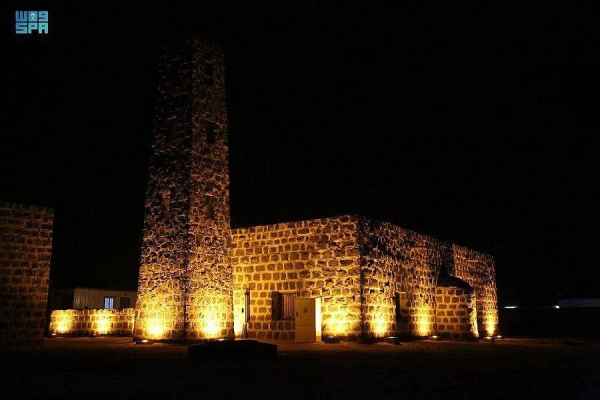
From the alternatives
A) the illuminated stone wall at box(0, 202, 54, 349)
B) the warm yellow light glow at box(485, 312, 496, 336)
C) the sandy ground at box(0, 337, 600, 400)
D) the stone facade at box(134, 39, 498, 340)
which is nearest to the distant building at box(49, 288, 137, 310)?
the stone facade at box(134, 39, 498, 340)

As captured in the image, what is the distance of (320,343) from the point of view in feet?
49.6

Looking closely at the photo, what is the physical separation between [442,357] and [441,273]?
8.95 m

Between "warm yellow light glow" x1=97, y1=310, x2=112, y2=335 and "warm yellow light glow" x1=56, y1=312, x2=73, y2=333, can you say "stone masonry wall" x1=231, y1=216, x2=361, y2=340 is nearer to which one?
"warm yellow light glow" x1=97, y1=310, x2=112, y2=335

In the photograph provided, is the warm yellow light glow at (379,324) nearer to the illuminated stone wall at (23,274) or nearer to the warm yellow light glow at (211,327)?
the warm yellow light glow at (211,327)

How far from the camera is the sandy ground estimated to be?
6.38m

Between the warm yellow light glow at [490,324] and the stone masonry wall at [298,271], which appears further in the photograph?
the warm yellow light glow at [490,324]

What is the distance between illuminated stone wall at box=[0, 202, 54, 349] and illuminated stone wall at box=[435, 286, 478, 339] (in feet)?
39.7

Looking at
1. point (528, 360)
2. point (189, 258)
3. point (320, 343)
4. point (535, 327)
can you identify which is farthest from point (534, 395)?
point (535, 327)

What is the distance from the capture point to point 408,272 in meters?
17.7

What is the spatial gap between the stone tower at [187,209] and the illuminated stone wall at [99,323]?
3.67 metres

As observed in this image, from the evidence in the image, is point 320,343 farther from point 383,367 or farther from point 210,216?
point 383,367

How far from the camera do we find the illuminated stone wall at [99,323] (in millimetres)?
19250

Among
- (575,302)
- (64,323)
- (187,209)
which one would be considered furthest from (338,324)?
(575,302)

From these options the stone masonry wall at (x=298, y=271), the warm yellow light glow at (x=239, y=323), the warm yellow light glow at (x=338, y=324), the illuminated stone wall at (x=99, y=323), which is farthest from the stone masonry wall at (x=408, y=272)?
the illuminated stone wall at (x=99, y=323)
